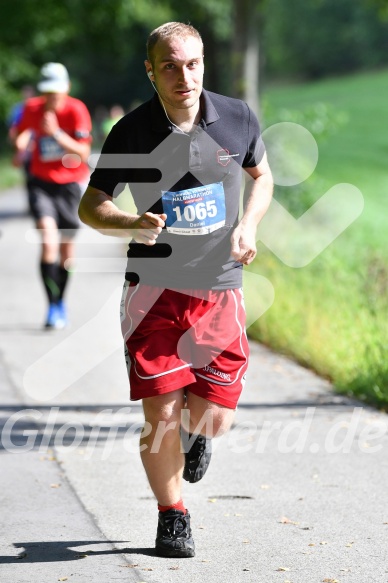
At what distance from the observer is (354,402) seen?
7387 millimetres

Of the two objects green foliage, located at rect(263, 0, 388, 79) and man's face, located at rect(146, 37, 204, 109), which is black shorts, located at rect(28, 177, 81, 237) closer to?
man's face, located at rect(146, 37, 204, 109)

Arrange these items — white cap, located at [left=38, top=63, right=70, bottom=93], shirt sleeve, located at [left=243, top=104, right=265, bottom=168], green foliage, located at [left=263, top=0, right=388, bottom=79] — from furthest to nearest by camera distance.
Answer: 1. green foliage, located at [left=263, top=0, right=388, bottom=79]
2. white cap, located at [left=38, top=63, right=70, bottom=93]
3. shirt sleeve, located at [left=243, top=104, right=265, bottom=168]

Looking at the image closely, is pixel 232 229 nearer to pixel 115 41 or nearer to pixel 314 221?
pixel 314 221

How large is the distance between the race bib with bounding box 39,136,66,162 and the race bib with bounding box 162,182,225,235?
19.0 feet

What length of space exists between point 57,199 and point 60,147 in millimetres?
454

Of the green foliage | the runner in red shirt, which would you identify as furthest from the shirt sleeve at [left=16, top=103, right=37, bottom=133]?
the green foliage

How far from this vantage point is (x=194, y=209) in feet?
14.7

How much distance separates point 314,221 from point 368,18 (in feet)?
203

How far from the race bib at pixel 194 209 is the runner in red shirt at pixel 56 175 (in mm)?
5595

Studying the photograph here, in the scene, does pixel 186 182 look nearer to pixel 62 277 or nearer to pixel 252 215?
pixel 252 215

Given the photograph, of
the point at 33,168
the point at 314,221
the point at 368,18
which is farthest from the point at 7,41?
the point at 368,18

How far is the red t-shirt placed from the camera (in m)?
10.2

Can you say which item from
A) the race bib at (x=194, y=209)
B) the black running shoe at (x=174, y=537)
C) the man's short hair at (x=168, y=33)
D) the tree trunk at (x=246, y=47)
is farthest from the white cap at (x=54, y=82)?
the black running shoe at (x=174, y=537)

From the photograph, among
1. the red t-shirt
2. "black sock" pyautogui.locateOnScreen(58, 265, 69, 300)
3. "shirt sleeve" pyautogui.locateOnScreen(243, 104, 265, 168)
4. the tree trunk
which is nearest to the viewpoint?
"shirt sleeve" pyautogui.locateOnScreen(243, 104, 265, 168)
